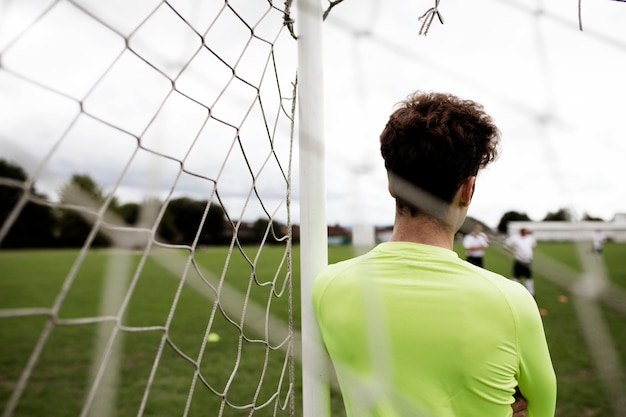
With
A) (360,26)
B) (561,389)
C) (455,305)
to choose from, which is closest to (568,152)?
(455,305)

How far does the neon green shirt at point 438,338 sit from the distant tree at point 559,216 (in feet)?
0.47

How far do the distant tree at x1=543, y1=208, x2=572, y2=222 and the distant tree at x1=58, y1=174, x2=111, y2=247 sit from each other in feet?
2.71

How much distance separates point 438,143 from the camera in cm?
87

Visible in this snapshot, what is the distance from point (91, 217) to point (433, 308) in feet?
2.25

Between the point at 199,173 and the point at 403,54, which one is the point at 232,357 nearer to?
the point at 199,173

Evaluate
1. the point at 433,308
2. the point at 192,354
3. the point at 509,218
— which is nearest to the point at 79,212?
the point at 433,308

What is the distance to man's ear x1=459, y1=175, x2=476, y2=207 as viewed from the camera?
2.96 ft

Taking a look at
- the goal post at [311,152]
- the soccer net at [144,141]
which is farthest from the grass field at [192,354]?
the goal post at [311,152]

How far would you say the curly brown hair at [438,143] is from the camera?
87 centimetres

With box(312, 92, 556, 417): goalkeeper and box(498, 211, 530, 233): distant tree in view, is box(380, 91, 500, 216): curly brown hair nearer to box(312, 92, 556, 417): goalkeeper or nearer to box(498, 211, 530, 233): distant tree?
box(312, 92, 556, 417): goalkeeper

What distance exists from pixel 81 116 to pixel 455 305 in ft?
→ 2.52

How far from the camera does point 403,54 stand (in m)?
0.96

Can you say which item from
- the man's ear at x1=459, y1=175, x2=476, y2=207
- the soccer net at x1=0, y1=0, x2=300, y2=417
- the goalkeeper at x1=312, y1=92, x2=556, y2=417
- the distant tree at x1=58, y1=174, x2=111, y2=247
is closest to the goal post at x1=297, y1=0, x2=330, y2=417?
the soccer net at x1=0, y1=0, x2=300, y2=417

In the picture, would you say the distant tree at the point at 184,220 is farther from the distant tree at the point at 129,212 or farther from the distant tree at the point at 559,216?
the distant tree at the point at 559,216
